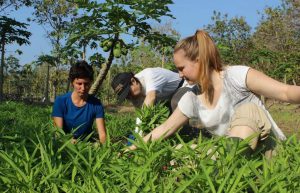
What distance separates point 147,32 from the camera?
9.71m

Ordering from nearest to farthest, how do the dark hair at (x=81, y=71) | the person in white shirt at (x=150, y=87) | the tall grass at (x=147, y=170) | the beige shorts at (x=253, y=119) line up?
the tall grass at (x=147, y=170) → the beige shorts at (x=253, y=119) → the dark hair at (x=81, y=71) → the person in white shirt at (x=150, y=87)

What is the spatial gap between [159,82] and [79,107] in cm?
89

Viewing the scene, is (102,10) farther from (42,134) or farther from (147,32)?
(42,134)

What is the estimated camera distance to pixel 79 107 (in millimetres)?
4371

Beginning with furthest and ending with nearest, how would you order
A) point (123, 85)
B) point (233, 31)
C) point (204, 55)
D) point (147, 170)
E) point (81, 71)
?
1. point (233, 31)
2. point (123, 85)
3. point (81, 71)
4. point (204, 55)
5. point (147, 170)

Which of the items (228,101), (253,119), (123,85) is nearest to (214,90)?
(228,101)

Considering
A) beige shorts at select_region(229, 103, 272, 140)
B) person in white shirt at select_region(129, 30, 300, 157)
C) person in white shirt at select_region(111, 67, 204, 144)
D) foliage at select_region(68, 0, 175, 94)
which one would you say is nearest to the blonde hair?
person in white shirt at select_region(129, 30, 300, 157)

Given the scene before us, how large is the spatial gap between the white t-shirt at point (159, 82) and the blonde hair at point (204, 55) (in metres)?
1.65

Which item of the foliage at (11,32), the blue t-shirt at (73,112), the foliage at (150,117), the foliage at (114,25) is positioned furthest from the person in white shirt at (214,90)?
the foliage at (11,32)

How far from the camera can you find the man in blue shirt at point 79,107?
4.21 meters

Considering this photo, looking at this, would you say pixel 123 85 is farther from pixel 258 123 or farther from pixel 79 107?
pixel 258 123

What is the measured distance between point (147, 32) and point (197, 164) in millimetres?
7692

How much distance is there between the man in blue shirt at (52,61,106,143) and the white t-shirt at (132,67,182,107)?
0.60 metres

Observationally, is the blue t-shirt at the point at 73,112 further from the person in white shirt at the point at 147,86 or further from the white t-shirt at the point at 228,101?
the white t-shirt at the point at 228,101
